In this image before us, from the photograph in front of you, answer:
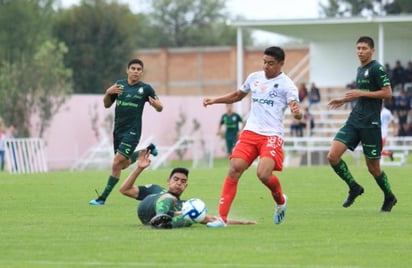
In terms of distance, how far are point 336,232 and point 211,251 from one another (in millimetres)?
2379

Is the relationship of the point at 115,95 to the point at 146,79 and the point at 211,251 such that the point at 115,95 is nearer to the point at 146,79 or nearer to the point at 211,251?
the point at 211,251

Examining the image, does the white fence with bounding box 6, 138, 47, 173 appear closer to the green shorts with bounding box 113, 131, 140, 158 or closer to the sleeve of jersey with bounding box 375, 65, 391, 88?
the green shorts with bounding box 113, 131, 140, 158

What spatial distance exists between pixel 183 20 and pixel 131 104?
8875cm

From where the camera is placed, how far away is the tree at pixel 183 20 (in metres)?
104

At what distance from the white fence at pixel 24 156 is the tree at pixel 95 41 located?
34.6 meters

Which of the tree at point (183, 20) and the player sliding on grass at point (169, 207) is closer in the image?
the player sliding on grass at point (169, 207)

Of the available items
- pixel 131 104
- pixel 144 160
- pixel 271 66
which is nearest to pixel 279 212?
pixel 271 66

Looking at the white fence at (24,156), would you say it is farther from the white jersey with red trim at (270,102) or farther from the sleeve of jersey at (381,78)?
the white jersey with red trim at (270,102)

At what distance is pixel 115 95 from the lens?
17.8 metres

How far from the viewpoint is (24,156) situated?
3850cm

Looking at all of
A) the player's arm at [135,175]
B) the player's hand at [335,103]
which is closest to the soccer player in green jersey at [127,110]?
the player's arm at [135,175]

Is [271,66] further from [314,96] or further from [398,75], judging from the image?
[398,75]

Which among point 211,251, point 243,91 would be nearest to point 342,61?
point 243,91

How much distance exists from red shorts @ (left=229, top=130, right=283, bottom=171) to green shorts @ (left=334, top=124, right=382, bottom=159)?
2.56m
